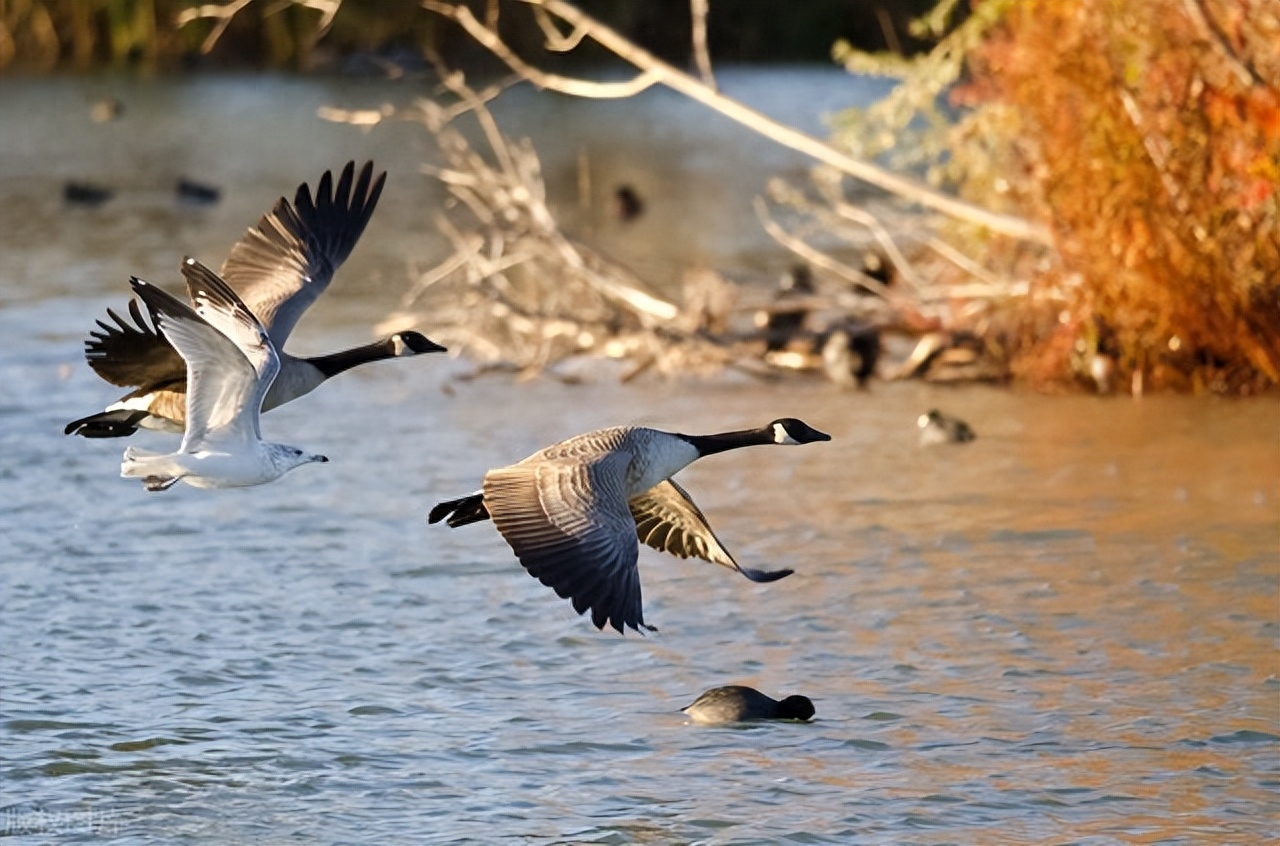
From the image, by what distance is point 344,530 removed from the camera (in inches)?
426

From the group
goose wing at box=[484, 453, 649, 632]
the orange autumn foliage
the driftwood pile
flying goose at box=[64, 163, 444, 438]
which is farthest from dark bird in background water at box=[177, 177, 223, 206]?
goose wing at box=[484, 453, 649, 632]

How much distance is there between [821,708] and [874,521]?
3.03 metres

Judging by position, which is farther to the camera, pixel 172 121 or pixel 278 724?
pixel 172 121

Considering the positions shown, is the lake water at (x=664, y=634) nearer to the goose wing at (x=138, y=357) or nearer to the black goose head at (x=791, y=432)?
the black goose head at (x=791, y=432)

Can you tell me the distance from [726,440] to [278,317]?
6.13ft

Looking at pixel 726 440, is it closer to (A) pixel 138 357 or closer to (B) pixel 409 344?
(B) pixel 409 344

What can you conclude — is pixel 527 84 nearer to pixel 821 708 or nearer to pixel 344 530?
pixel 344 530

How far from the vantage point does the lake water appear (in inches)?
275

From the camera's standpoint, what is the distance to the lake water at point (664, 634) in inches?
275

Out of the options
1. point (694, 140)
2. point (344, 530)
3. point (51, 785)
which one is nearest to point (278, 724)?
point (51, 785)

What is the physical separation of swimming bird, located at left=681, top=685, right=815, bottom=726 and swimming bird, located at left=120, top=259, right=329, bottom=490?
5.98 feet

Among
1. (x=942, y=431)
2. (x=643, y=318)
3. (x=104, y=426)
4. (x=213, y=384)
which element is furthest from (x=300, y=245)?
(x=643, y=318)

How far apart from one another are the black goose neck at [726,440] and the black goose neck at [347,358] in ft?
4.61

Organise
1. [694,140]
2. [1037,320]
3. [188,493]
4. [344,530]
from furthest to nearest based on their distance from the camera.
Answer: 1. [694,140]
2. [1037,320]
3. [188,493]
4. [344,530]
